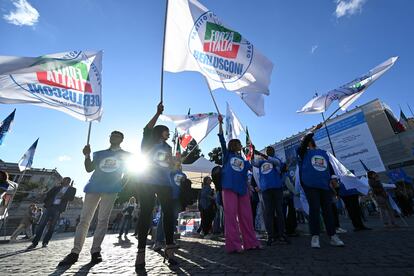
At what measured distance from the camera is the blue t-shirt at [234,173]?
169 inches

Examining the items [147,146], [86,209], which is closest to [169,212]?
[147,146]

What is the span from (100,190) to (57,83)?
2.43 meters

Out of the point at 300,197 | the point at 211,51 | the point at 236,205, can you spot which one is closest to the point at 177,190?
the point at 236,205

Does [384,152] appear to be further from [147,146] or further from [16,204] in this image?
[16,204]

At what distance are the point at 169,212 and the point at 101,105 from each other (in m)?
2.97

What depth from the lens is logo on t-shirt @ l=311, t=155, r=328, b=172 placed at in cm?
446

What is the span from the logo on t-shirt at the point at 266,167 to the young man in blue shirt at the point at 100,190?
2.72m

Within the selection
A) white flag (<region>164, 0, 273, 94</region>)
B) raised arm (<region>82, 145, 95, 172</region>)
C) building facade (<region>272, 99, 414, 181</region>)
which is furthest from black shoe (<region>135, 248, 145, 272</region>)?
building facade (<region>272, 99, 414, 181</region>)

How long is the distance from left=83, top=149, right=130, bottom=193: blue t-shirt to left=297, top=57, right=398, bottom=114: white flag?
4702 millimetres

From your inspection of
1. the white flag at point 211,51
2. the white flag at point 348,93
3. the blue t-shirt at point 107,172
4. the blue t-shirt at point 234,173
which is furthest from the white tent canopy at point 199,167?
the blue t-shirt at point 107,172

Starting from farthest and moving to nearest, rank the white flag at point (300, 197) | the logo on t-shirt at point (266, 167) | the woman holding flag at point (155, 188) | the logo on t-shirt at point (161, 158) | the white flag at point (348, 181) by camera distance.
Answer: the white flag at point (348, 181) < the white flag at point (300, 197) < the logo on t-shirt at point (266, 167) < the logo on t-shirt at point (161, 158) < the woman holding flag at point (155, 188)

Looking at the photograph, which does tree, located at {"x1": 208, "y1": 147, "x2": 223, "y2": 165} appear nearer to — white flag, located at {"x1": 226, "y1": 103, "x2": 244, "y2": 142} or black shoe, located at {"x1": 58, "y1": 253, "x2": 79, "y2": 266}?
white flag, located at {"x1": 226, "y1": 103, "x2": 244, "y2": 142}

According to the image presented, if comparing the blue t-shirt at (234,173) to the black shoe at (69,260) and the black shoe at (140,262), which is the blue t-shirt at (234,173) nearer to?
the black shoe at (140,262)

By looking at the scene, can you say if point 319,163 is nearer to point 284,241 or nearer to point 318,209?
point 318,209
